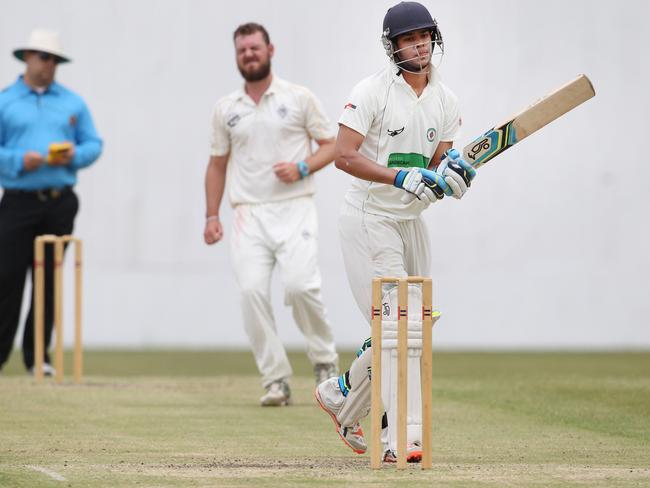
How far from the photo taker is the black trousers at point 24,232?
28.4 feet

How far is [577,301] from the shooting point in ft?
38.0

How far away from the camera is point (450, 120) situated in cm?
530

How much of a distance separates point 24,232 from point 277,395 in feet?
7.13

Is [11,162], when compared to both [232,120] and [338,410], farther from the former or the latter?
[338,410]

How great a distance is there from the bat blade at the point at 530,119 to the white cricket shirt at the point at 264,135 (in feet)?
8.61

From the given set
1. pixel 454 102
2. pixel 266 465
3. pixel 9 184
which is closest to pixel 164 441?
pixel 266 465

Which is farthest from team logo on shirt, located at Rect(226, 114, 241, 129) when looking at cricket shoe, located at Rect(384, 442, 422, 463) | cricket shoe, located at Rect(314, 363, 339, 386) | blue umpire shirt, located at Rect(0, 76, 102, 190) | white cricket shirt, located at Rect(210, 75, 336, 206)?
cricket shoe, located at Rect(384, 442, 422, 463)

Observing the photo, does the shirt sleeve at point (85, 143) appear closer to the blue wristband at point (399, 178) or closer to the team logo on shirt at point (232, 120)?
the team logo on shirt at point (232, 120)

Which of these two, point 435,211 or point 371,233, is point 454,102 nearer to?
point 371,233

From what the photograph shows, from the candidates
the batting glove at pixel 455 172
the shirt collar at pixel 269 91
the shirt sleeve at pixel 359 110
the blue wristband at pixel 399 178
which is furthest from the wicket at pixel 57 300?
the batting glove at pixel 455 172

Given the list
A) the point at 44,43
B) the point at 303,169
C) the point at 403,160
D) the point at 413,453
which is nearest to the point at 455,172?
the point at 403,160

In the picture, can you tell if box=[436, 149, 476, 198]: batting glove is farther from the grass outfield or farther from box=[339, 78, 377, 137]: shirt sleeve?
the grass outfield

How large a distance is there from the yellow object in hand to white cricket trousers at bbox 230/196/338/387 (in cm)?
129

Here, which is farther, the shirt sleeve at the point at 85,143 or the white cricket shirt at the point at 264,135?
the shirt sleeve at the point at 85,143
